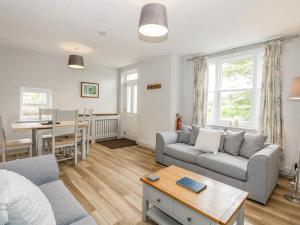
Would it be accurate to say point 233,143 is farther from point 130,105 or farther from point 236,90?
point 130,105

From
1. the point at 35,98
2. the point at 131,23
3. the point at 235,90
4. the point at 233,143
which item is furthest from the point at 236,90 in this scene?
the point at 35,98

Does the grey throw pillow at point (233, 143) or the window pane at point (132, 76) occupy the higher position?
the window pane at point (132, 76)

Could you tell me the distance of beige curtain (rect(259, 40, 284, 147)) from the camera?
9.39 feet

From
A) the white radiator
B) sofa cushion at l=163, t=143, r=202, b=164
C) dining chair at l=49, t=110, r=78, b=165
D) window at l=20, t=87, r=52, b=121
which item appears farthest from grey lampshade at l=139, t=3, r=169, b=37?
the white radiator

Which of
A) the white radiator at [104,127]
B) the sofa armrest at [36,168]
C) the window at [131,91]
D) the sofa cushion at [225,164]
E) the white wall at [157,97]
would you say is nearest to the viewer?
the sofa armrest at [36,168]

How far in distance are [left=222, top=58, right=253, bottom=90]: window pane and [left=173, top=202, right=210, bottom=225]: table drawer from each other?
286 cm

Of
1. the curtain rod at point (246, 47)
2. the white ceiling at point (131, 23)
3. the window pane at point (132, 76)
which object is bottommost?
the window pane at point (132, 76)

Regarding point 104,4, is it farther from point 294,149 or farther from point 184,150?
point 294,149

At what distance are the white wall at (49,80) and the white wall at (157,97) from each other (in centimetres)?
133

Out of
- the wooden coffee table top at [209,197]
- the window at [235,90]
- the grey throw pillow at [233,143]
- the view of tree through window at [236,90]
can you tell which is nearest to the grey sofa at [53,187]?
the wooden coffee table top at [209,197]

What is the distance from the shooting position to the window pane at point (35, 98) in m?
4.12

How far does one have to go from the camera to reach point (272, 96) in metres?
2.91

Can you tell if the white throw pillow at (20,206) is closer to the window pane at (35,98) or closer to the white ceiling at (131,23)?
the white ceiling at (131,23)

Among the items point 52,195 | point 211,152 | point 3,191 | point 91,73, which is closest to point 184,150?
point 211,152
